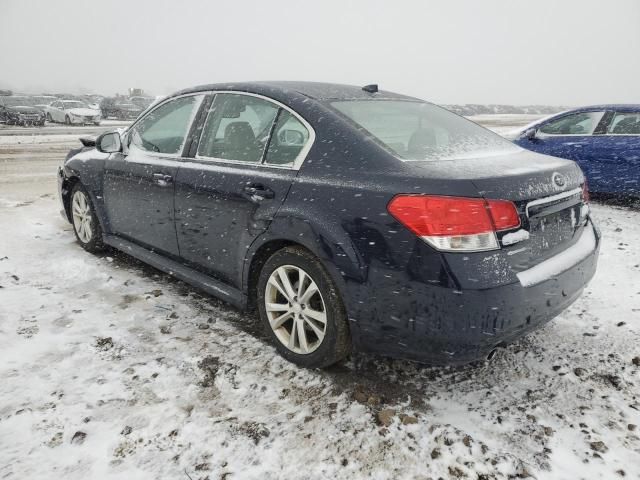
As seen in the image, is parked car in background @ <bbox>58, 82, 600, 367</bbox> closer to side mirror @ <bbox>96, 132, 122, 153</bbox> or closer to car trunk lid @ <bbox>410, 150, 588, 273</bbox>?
car trunk lid @ <bbox>410, 150, 588, 273</bbox>

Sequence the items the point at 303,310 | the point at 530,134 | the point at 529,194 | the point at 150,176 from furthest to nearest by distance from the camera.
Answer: the point at 530,134 → the point at 150,176 → the point at 303,310 → the point at 529,194

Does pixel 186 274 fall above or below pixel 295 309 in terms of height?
below

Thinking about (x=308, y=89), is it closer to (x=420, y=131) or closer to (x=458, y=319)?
(x=420, y=131)

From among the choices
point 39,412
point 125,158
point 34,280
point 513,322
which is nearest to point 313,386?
point 513,322

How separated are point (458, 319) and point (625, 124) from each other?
237 inches


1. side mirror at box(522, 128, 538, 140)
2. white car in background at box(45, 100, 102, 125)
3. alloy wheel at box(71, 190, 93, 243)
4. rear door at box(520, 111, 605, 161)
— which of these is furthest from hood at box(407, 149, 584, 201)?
white car in background at box(45, 100, 102, 125)

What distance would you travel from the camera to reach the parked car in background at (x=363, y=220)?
2.11m

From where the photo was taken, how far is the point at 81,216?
4711mm

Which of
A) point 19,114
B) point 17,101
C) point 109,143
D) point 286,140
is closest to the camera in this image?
point 286,140

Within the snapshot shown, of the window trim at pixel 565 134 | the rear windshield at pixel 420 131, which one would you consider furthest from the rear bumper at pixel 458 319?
the window trim at pixel 565 134

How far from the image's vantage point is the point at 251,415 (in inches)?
92.7

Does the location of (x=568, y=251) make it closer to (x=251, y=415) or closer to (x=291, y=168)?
(x=291, y=168)

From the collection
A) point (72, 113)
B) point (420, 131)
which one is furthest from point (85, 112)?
point (420, 131)

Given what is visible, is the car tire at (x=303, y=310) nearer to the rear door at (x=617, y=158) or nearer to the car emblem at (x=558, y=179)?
the car emblem at (x=558, y=179)
